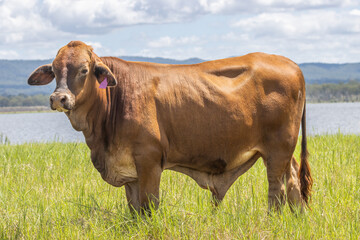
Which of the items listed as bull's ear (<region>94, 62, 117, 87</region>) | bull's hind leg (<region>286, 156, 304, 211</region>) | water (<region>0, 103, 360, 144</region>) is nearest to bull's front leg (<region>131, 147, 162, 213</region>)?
bull's ear (<region>94, 62, 117, 87</region>)

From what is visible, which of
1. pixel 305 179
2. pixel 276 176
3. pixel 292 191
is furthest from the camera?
pixel 305 179

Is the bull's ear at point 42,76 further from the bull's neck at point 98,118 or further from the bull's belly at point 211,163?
the bull's belly at point 211,163

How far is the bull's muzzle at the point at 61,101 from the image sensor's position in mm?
4742

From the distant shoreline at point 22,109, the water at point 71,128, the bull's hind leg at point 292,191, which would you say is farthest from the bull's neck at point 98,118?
the distant shoreline at point 22,109

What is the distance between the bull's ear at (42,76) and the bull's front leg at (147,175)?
1361 mm

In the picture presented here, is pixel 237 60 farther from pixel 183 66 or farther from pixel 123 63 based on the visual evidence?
pixel 123 63

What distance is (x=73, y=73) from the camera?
5.02 metres

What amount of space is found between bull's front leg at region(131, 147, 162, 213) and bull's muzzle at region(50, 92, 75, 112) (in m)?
0.87

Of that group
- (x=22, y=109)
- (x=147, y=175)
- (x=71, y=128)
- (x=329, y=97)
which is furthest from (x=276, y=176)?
(x=329, y=97)

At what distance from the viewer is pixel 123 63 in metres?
5.62

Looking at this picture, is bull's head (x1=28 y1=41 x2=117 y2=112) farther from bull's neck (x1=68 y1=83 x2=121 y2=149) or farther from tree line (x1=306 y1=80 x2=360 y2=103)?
tree line (x1=306 y1=80 x2=360 y2=103)

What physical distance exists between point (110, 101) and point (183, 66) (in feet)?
3.40

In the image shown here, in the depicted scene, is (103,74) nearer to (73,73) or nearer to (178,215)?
(73,73)

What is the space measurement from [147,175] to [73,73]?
1.33 m
